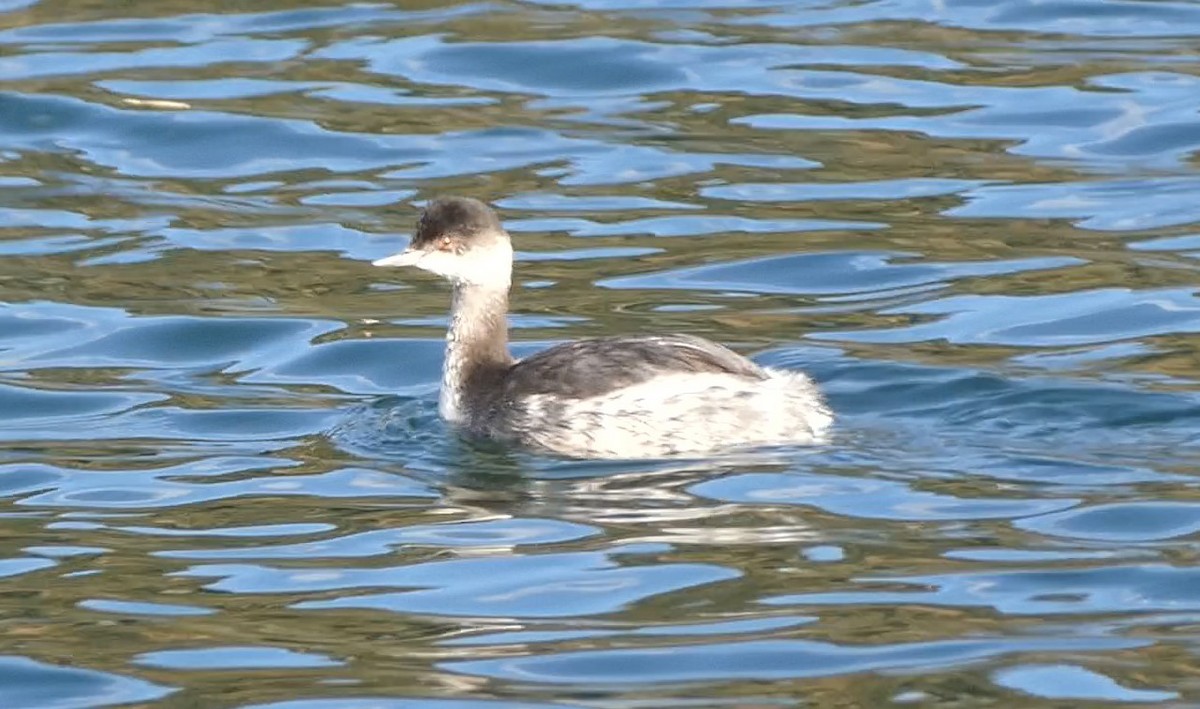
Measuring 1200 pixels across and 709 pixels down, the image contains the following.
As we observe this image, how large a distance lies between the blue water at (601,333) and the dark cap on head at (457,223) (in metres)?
0.74

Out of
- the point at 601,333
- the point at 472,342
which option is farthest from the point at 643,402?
the point at 601,333

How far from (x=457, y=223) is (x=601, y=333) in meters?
1.50

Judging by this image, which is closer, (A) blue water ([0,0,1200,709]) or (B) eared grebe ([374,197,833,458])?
(A) blue water ([0,0,1200,709])

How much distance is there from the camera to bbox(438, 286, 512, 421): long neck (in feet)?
31.9

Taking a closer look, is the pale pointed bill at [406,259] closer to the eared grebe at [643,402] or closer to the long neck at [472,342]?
the eared grebe at [643,402]

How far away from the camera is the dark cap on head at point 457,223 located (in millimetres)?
9625

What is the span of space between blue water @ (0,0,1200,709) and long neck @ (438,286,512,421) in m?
0.27

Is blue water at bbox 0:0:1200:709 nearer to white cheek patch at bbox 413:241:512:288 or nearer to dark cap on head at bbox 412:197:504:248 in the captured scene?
white cheek patch at bbox 413:241:512:288

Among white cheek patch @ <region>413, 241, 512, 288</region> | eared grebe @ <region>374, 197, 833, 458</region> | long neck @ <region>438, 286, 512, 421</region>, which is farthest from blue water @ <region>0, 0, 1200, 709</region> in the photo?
white cheek patch @ <region>413, 241, 512, 288</region>

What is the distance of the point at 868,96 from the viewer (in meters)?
14.5

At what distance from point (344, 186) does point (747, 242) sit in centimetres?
239

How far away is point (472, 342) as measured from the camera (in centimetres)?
982

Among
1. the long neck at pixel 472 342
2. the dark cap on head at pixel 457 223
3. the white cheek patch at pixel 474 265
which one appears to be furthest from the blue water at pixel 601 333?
the dark cap on head at pixel 457 223

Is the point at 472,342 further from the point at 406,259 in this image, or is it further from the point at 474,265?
the point at 406,259
